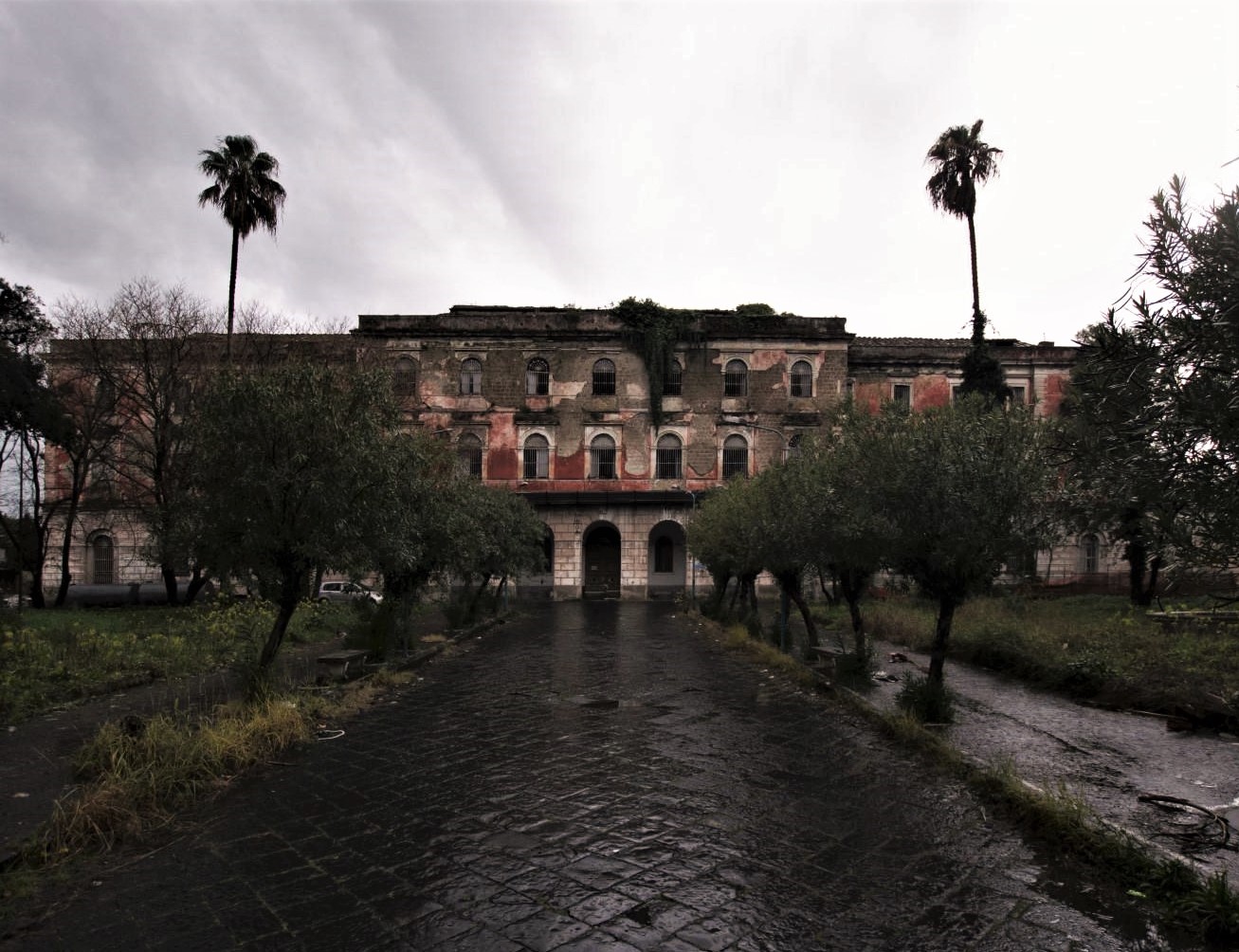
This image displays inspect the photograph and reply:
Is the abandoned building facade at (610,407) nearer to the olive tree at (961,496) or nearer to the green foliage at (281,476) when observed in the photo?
the green foliage at (281,476)

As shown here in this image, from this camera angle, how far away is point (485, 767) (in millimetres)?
7246

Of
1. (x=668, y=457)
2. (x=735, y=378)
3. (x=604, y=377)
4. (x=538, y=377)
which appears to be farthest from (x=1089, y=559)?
(x=538, y=377)

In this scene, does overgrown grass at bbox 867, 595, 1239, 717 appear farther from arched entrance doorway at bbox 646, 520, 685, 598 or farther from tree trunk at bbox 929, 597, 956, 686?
arched entrance doorway at bbox 646, 520, 685, 598

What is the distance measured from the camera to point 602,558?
3906cm

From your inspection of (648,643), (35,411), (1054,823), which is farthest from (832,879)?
(35,411)

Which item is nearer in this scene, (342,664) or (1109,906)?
(1109,906)

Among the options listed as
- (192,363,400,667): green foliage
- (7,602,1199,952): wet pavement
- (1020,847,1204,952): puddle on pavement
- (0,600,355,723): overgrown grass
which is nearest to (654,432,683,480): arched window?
(0,600,355,723): overgrown grass

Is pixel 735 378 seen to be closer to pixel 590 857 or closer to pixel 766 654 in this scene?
pixel 766 654

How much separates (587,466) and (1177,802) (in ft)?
106

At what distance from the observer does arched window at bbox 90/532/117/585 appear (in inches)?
1394

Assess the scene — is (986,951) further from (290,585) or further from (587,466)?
(587,466)

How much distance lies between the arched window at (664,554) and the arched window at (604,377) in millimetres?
8174

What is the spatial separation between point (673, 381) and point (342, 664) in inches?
1118

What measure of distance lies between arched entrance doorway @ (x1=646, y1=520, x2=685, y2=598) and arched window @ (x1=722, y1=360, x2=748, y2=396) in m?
7.33
